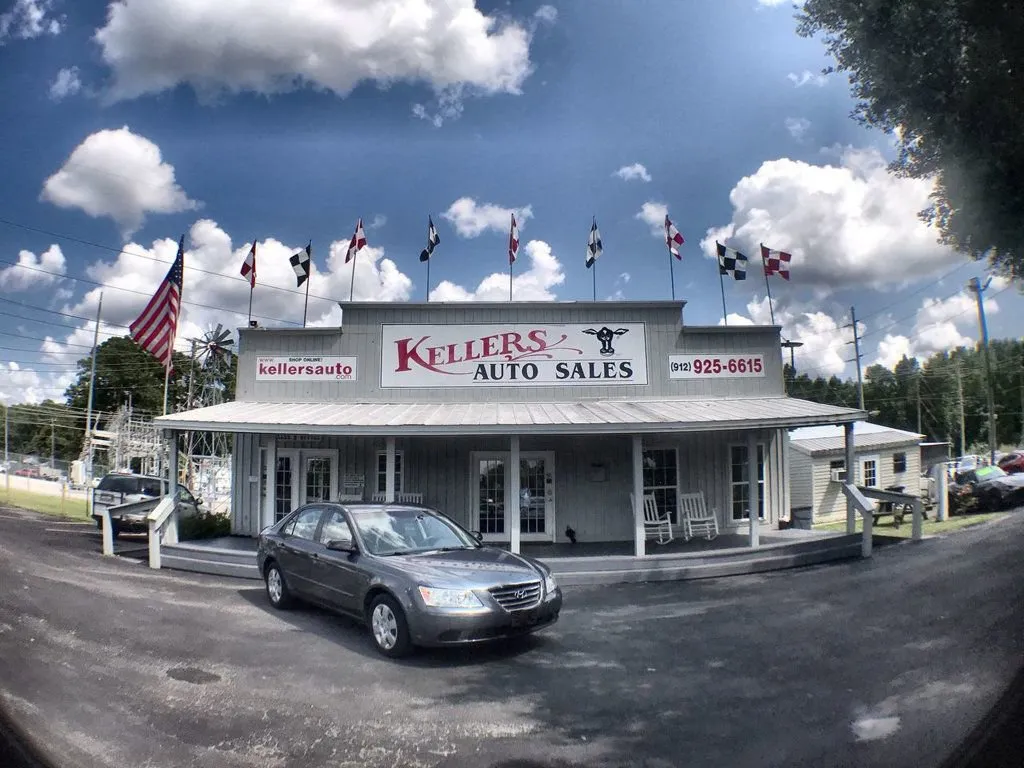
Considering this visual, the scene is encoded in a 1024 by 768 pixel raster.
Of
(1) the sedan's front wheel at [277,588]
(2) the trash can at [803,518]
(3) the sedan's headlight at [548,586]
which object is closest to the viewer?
(3) the sedan's headlight at [548,586]

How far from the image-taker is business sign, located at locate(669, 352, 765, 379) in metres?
13.7

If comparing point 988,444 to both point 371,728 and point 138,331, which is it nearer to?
point 371,728

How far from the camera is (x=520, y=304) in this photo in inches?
539

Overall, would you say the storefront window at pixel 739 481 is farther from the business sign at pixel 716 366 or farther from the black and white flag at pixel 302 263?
the black and white flag at pixel 302 263

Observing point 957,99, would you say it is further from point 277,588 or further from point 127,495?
point 127,495

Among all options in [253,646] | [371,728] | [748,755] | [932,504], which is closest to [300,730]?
[371,728]

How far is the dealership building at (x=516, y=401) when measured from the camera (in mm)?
12953

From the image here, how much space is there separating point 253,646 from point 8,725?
10.1 ft

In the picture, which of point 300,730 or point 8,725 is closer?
point 8,725

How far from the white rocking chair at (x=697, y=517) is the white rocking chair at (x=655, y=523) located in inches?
13.5

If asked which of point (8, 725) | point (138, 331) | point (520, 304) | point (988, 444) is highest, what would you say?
point (520, 304)

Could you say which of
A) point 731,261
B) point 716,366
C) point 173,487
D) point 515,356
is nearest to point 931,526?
point 716,366

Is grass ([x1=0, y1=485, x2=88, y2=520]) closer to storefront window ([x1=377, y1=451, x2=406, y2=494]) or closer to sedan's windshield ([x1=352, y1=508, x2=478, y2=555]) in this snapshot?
storefront window ([x1=377, y1=451, x2=406, y2=494])

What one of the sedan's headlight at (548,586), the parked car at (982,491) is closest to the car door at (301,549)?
the sedan's headlight at (548,586)
